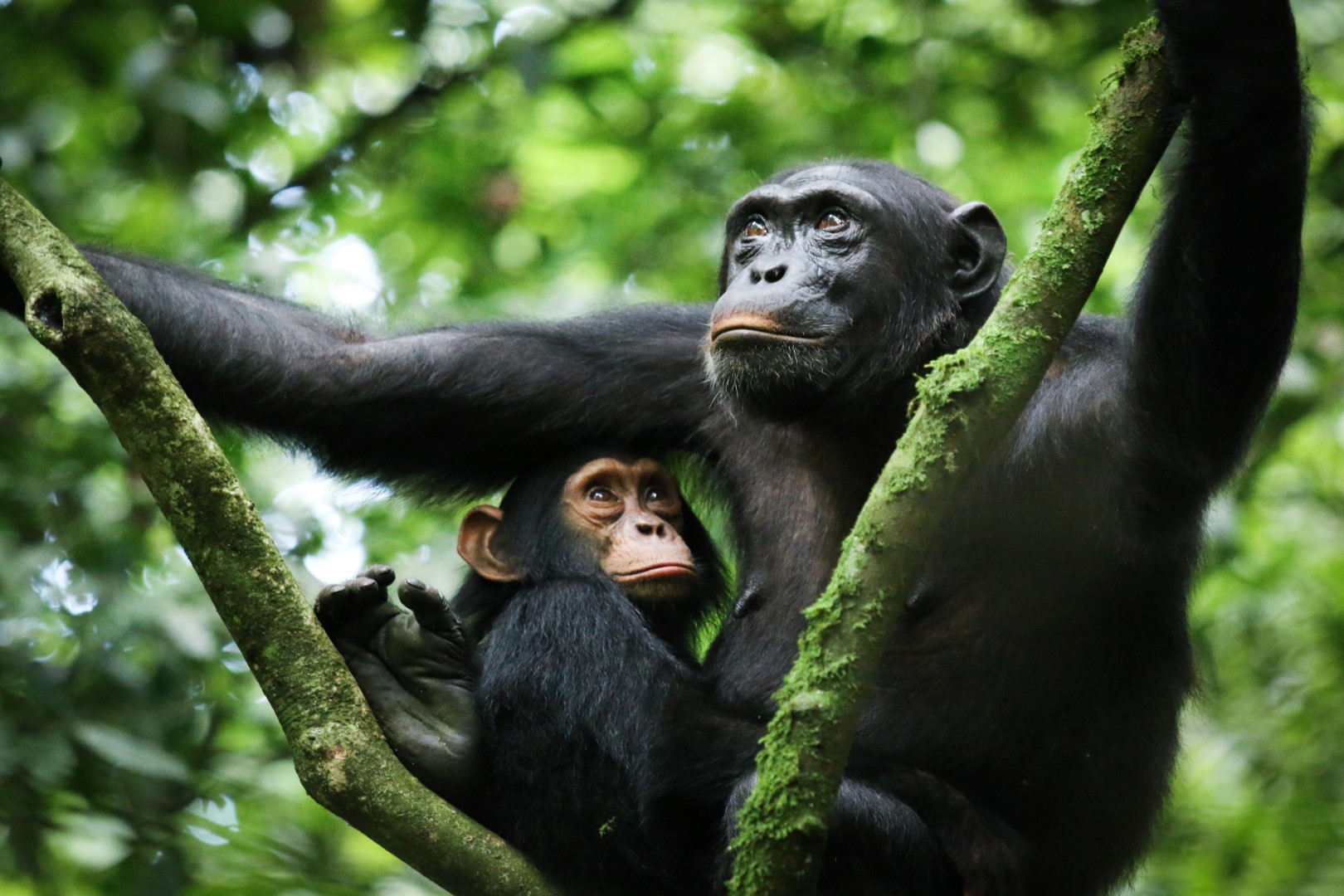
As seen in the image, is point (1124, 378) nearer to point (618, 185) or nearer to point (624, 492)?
point (624, 492)

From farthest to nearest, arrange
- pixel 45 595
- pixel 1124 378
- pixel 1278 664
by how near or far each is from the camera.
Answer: pixel 1278 664 → pixel 45 595 → pixel 1124 378

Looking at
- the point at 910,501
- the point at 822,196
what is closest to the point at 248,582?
the point at 910,501

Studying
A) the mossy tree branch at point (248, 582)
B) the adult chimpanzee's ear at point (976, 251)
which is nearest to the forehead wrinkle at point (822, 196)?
the adult chimpanzee's ear at point (976, 251)

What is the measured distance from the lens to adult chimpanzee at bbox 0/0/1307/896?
362 cm

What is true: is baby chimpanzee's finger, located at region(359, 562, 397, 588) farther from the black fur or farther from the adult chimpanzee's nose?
the adult chimpanzee's nose

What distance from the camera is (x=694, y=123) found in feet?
32.1

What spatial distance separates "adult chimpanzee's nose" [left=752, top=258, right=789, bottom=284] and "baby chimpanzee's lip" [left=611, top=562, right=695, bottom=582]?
1175 millimetres

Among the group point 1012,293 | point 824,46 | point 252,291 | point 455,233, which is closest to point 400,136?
point 455,233

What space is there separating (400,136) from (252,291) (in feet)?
13.9

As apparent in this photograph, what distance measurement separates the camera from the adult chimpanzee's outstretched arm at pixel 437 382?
511 cm

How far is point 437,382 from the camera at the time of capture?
5355mm

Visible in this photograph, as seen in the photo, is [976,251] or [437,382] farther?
[437,382]

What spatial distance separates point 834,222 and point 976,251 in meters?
0.53

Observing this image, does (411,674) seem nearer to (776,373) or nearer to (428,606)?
(428,606)
